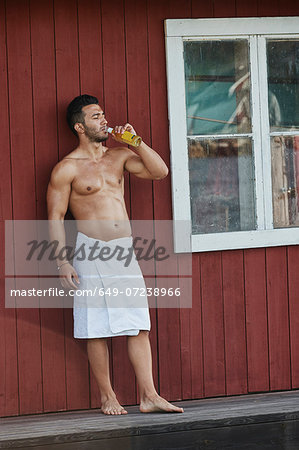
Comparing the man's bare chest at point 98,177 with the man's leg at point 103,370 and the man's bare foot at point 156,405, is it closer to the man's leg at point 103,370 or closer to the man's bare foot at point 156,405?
the man's leg at point 103,370

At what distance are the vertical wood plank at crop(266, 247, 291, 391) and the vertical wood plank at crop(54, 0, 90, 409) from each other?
121cm

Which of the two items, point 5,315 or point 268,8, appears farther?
point 268,8

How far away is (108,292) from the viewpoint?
14.4 ft

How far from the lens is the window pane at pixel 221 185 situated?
15.8 feet

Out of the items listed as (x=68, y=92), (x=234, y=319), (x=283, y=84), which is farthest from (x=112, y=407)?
(x=283, y=84)

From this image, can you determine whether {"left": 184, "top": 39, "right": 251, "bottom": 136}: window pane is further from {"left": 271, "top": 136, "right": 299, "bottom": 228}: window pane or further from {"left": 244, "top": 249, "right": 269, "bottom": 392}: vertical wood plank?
{"left": 244, "top": 249, "right": 269, "bottom": 392}: vertical wood plank

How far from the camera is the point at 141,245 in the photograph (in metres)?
4.72

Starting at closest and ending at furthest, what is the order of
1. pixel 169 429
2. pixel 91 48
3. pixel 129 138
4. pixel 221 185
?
pixel 169 429
pixel 129 138
pixel 91 48
pixel 221 185

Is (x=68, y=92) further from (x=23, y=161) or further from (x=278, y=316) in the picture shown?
(x=278, y=316)

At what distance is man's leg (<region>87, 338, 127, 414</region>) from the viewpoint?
441 centimetres

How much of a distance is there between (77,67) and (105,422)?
205 centimetres

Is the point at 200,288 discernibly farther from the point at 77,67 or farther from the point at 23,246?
the point at 77,67

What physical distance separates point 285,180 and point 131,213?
103 cm

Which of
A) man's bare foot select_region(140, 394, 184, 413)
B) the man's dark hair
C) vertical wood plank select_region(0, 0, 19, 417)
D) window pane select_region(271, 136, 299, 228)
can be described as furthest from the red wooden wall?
man's bare foot select_region(140, 394, 184, 413)
